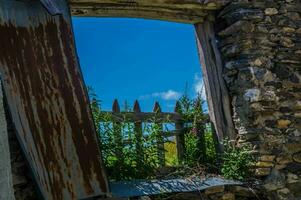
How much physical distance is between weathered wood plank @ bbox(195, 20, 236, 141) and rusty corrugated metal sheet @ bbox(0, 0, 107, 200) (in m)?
1.64

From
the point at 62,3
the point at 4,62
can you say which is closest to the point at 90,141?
the point at 4,62

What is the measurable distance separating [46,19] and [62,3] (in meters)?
0.28

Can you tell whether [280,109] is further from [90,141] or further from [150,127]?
[90,141]

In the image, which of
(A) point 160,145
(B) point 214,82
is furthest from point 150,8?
(A) point 160,145

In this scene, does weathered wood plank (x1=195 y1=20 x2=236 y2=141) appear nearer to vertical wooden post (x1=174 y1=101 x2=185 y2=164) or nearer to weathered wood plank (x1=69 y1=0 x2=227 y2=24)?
weathered wood plank (x1=69 y1=0 x2=227 y2=24)

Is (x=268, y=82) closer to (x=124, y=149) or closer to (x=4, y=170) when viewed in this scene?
(x=124, y=149)

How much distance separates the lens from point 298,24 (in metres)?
5.07

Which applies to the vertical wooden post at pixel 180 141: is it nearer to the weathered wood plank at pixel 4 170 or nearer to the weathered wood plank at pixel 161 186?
the weathered wood plank at pixel 161 186

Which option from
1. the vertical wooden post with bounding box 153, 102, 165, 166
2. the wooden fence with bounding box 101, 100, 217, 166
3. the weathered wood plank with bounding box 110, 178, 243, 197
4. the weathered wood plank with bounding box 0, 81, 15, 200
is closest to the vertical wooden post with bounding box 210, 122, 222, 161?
the wooden fence with bounding box 101, 100, 217, 166

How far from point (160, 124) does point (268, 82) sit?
119 centimetres

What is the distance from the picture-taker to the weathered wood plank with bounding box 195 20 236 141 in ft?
16.2

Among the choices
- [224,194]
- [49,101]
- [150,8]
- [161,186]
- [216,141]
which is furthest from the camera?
[216,141]

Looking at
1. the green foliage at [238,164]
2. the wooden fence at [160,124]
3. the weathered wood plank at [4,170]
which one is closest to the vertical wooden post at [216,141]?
the wooden fence at [160,124]

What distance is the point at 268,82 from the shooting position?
483 centimetres
